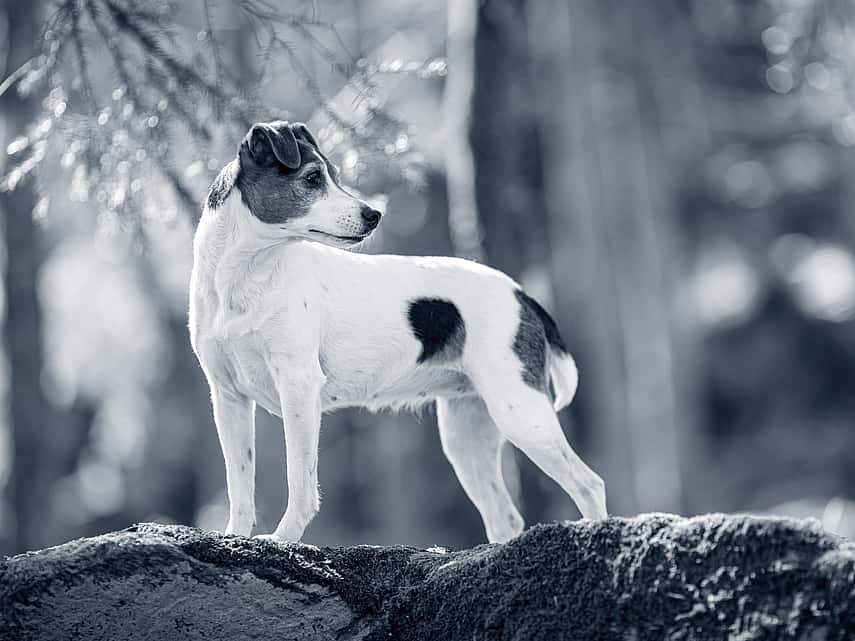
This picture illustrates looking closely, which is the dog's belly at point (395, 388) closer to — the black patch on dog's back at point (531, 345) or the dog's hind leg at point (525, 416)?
the dog's hind leg at point (525, 416)

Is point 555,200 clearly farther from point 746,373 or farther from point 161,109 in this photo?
point 746,373

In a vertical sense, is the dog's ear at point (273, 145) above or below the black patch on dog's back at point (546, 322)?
above

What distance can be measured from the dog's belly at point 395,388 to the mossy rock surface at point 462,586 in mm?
848

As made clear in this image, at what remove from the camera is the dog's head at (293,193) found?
7020 mm

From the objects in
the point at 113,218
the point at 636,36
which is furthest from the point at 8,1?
the point at 636,36

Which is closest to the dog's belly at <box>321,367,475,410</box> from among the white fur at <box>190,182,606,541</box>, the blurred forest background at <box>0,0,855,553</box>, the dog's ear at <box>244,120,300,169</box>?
the white fur at <box>190,182,606,541</box>

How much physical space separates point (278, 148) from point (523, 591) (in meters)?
2.27

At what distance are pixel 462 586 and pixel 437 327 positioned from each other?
1.60m

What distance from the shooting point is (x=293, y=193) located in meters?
7.12

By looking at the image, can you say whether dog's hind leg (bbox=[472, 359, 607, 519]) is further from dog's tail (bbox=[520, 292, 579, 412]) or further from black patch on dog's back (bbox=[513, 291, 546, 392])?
dog's tail (bbox=[520, 292, 579, 412])

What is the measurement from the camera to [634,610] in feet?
19.3

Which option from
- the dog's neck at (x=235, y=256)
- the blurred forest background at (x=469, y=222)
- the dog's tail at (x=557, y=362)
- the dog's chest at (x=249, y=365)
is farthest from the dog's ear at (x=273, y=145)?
the blurred forest background at (x=469, y=222)

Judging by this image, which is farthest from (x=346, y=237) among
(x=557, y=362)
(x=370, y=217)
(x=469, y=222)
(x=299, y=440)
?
(x=469, y=222)

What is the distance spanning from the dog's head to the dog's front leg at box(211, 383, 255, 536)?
2.86ft
